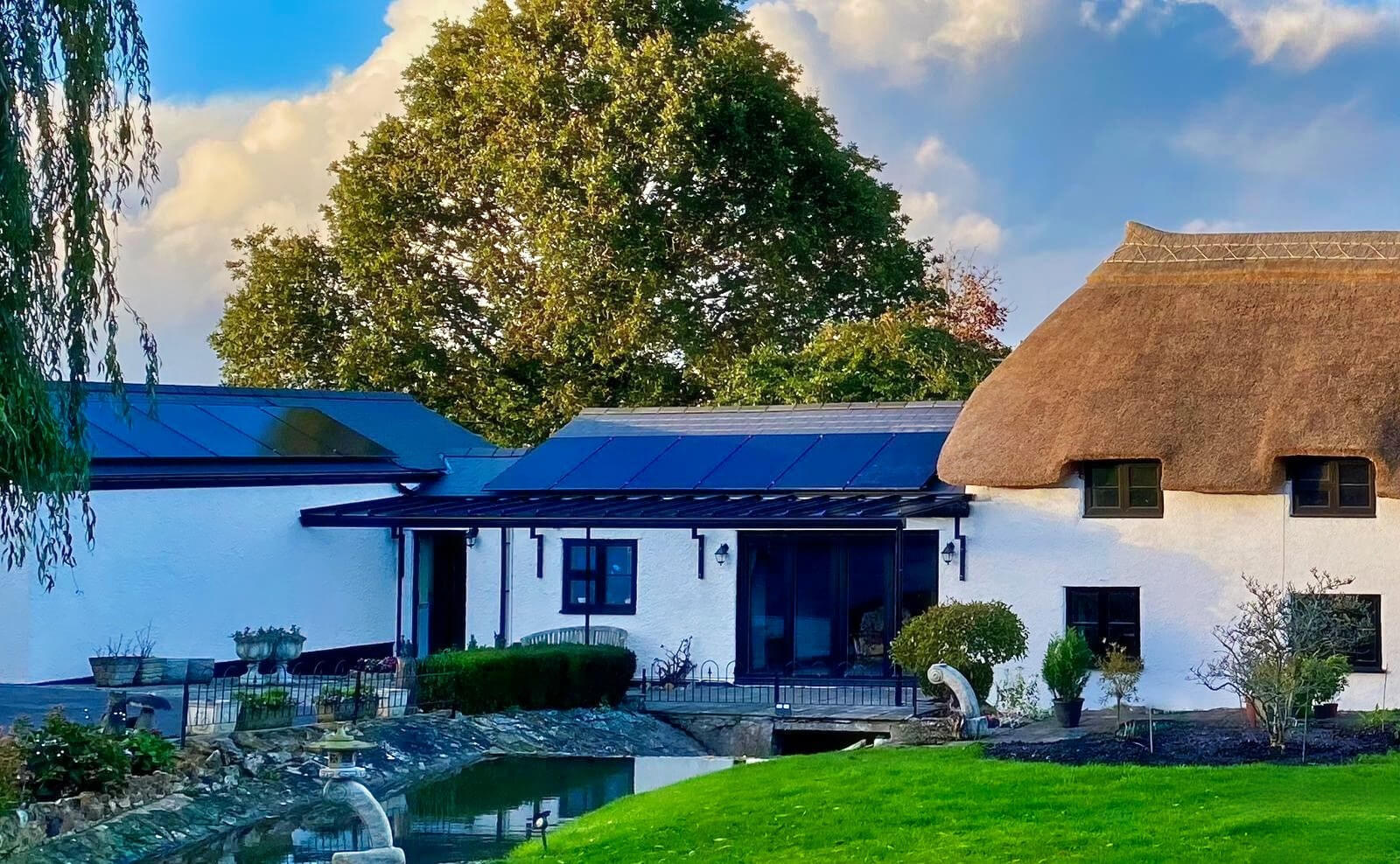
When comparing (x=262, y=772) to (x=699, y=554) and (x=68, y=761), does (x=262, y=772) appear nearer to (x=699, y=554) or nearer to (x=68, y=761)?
(x=68, y=761)

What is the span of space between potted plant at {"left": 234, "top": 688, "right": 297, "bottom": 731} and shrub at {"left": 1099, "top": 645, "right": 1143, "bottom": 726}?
9.46 m

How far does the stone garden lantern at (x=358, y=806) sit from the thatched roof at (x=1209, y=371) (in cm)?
1053

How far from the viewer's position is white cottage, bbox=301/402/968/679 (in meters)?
24.5

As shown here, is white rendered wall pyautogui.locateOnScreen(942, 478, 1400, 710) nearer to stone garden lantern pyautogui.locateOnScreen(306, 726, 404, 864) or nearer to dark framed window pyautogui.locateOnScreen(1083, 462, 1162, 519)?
dark framed window pyautogui.locateOnScreen(1083, 462, 1162, 519)

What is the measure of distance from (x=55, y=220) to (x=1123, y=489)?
45.8 feet

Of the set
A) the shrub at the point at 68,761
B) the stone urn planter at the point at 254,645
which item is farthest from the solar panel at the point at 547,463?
the shrub at the point at 68,761

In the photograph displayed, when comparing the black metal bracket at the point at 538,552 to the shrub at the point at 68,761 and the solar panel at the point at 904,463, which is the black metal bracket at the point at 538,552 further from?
the shrub at the point at 68,761

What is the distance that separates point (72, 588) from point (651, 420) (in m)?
10.2

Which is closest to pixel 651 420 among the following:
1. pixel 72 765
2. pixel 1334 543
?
pixel 1334 543

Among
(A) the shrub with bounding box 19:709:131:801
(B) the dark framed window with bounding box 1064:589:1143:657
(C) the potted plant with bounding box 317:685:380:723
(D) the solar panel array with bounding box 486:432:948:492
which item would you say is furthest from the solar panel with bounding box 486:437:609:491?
(A) the shrub with bounding box 19:709:131:801

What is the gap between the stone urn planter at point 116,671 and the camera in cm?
2214

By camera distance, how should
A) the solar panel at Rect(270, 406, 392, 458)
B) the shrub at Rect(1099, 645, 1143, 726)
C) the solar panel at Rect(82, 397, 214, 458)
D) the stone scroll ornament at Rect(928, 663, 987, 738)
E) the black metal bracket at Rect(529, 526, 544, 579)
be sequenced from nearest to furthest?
1. the stone scroll ornament at Rect(928, 663, 987, 738)
2. the shrub at Rect(1099, 645, 1143, 726)
3. the solar panel at Rect(82, 397, 214, 458)
4. the black metal bracket at Rect(529, 526, 544, 579)
5. the solar panel at Rect(270, 406, 392, 458)

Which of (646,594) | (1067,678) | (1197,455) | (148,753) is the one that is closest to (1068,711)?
(1067,678)

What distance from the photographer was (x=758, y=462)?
2716cm
